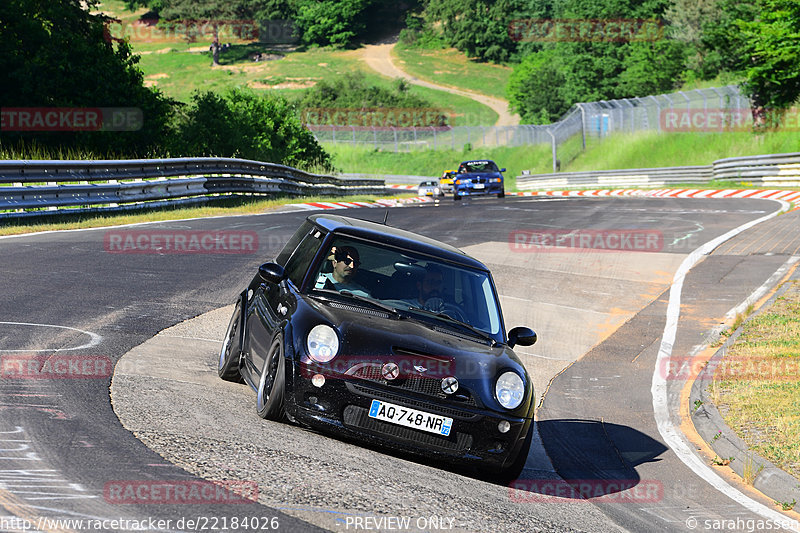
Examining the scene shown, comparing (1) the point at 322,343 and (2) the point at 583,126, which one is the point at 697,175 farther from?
(1) the point at 322,343

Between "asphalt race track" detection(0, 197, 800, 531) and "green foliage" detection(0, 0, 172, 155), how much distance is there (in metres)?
11.8

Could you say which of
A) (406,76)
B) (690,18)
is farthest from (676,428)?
(406,76)

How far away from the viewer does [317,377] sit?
638cm

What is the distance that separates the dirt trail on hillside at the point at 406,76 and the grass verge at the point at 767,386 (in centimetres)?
9567

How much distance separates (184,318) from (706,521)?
20.9 ft

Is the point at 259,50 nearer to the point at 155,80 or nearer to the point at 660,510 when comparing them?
the point at 155,80

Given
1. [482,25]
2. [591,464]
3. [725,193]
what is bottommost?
[725,193]

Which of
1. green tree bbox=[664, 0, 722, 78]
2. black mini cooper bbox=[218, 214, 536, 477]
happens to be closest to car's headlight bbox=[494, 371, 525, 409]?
black mini cooper bbox=[218, 214, 536, 477]

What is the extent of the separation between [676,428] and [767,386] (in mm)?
1568

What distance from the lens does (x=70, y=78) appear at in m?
29.4

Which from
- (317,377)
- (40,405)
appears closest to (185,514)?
(317,377)

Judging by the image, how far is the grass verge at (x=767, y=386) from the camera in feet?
26.9

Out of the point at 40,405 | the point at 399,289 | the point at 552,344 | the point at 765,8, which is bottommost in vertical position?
the point at 552,344

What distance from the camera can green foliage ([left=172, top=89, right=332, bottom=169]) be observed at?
3325 cm
